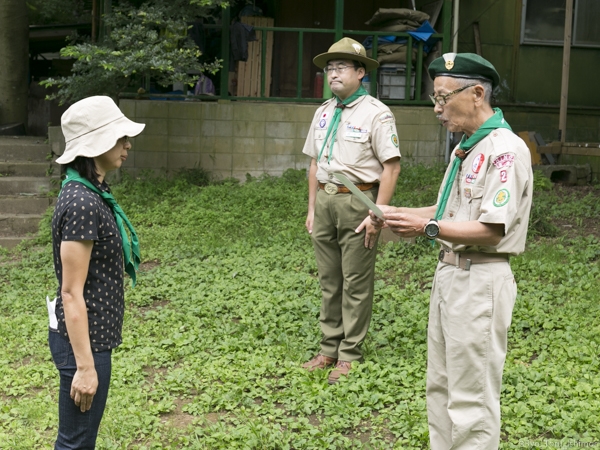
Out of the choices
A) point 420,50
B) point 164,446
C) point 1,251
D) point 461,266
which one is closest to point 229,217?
point 1,251

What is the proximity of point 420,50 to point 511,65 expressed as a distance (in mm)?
2038

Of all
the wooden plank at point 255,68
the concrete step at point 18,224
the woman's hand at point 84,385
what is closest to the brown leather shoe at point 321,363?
the woman's hand at point 84,385

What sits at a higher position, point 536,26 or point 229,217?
point 536,26

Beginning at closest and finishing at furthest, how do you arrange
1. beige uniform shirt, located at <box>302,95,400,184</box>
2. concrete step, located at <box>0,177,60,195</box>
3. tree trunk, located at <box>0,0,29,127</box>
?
beige uniform shirt, located at <box>302,95,400,184</box>
concrete step, located at <box>0,177,60,195</box>
tree trunk, located at <box>0,0,29,127</box>

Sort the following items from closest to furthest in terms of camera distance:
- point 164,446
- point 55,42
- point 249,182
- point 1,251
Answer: point 164,446 → point 1,251 → point 249,182 → point 55,42

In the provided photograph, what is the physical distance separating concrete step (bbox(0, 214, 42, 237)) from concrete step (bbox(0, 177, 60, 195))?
77cm

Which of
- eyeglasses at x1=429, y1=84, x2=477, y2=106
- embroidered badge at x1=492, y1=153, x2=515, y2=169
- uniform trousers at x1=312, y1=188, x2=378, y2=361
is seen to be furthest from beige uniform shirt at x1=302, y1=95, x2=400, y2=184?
embroidered badge at x1=492, y1=153, x2=515, y2=169

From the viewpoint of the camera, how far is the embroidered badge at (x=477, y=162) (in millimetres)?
3309

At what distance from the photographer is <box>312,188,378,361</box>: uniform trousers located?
5191 mm

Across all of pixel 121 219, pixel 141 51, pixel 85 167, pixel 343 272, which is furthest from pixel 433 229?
pixel 141 51

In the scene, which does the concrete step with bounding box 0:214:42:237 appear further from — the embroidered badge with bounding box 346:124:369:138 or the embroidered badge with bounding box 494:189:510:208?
the embroidered badge with bounding box 494:189:510:208

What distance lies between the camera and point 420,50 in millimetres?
11992

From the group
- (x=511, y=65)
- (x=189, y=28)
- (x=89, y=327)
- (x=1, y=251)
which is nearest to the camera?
(x=89, y=327)

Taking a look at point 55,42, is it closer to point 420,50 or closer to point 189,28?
point 189,28
